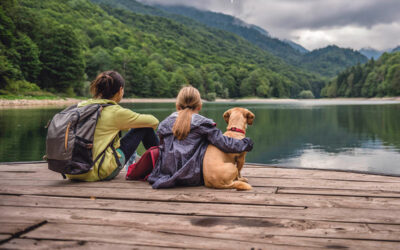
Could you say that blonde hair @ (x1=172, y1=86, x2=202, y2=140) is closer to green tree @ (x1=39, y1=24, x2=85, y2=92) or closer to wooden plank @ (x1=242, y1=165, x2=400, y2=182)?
wooden plank @ (x1=242, y1=165, x2=400, y2=182)

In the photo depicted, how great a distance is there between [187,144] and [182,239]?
1334 mm

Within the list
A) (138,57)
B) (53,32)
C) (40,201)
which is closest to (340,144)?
(40,201)

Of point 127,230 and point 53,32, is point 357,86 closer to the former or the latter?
point 53,32

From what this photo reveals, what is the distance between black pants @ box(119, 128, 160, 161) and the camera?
3.58m

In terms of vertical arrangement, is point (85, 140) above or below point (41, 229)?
above

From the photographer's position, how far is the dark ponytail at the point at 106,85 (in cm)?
328

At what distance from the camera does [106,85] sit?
330 centimetres

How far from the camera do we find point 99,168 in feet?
10.6

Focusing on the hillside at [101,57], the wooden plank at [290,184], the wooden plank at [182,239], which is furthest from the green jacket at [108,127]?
the hillside at [101,57]

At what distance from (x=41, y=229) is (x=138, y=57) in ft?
253

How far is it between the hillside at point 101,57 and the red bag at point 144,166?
3531cm

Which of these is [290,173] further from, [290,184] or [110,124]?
[110,124]

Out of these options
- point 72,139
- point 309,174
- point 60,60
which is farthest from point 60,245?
point 60,60

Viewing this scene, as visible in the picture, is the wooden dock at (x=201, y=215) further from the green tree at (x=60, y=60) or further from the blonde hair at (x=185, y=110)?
the green tree at (x=60, y=60)
